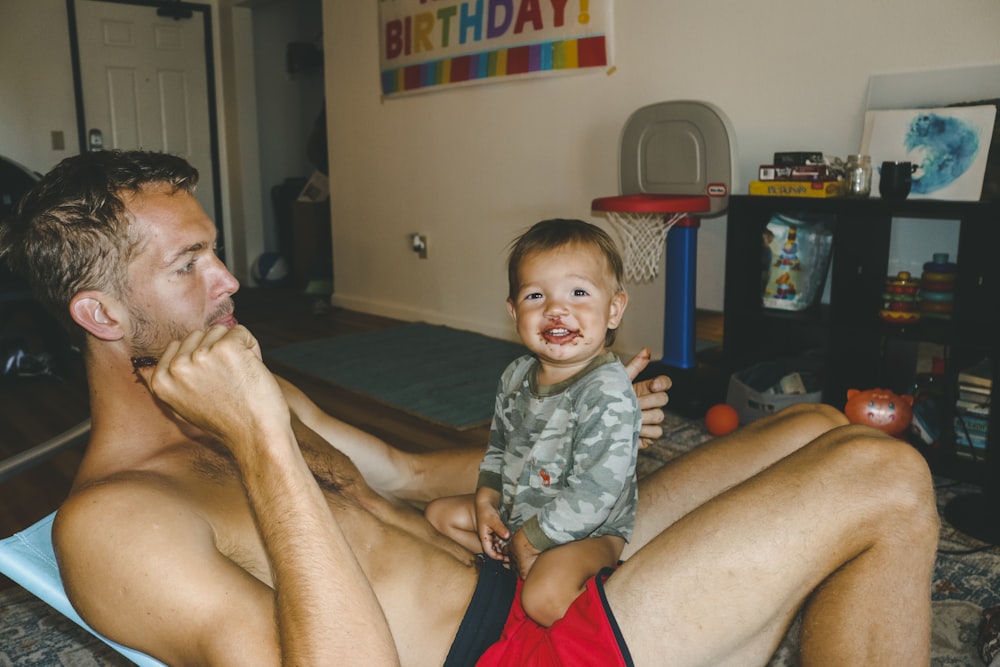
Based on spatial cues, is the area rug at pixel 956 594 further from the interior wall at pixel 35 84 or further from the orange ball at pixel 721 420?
the interior wall at pixel 35 84

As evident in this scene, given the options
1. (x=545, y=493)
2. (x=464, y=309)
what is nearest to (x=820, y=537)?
(x=545, y=493)

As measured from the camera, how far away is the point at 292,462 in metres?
0.96

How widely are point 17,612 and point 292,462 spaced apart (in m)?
1.49

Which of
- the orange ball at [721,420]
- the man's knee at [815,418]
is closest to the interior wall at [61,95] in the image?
the orange ball at [721,420]

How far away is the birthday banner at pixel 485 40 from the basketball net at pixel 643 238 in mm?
863

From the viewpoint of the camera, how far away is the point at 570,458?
4.49ft

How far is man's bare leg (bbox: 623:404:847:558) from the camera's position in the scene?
1383mm

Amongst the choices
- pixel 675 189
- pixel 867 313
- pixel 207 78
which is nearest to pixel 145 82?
pixel 207 78

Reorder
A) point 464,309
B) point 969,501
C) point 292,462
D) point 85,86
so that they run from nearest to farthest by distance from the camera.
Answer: point 292,462
point 969,501
point 464,309
point 85,86

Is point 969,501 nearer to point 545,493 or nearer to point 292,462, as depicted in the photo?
point 545,493

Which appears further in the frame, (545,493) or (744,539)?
(545,493)

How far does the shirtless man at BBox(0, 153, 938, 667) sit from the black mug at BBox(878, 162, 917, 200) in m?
1.82

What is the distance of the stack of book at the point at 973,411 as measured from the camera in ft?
8.52

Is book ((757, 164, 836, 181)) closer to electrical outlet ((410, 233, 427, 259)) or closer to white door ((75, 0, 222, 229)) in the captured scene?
electrical outlet ((410, 233, 427, 259))
